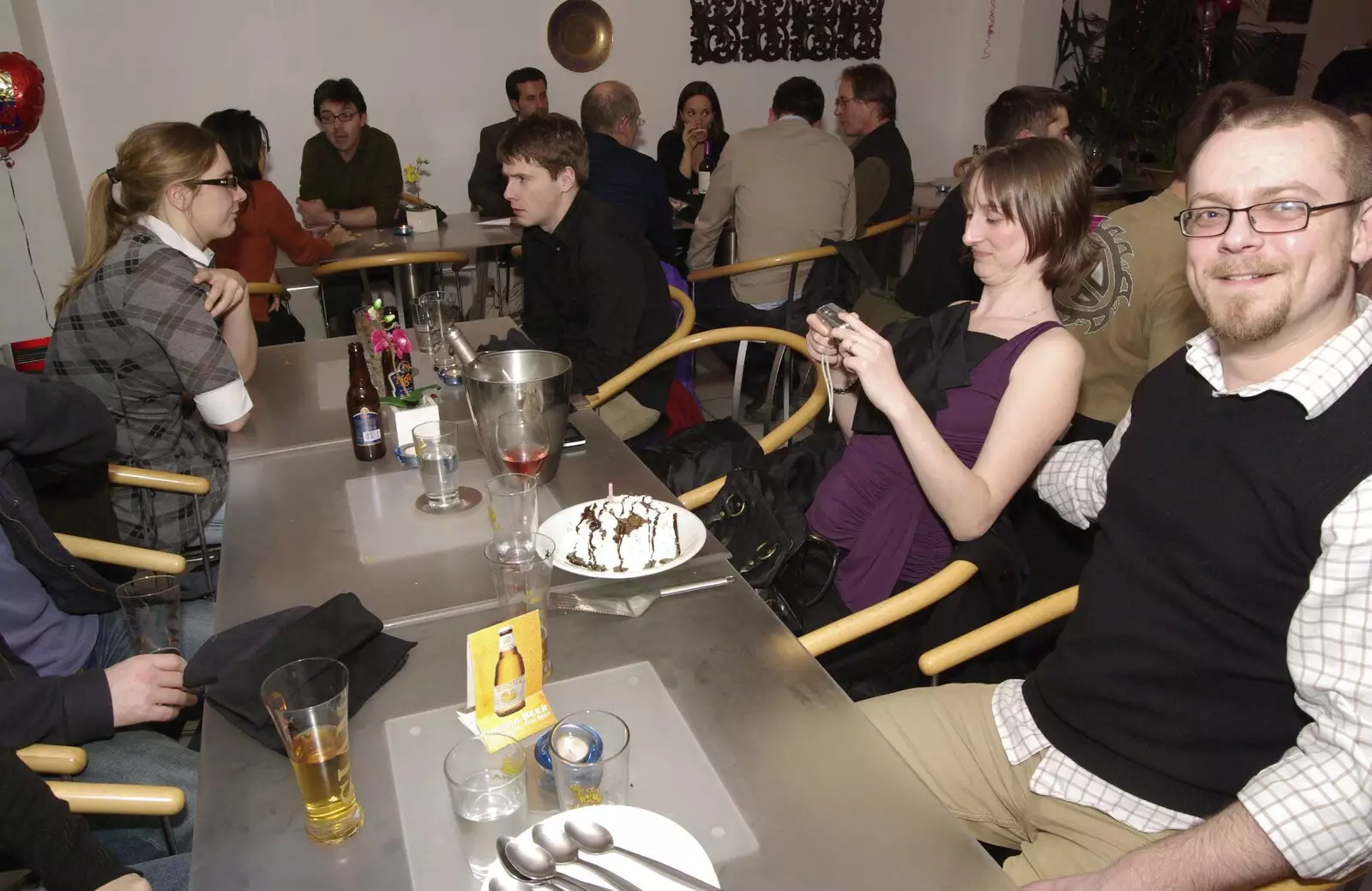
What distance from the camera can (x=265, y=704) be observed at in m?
1.06

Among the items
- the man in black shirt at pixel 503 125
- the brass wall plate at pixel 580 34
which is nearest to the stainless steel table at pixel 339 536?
the man in black shirt at pixel 503 125

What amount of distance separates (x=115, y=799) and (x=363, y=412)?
86 centimetres

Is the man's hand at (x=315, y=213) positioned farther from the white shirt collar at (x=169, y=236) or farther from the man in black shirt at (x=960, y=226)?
the man in black shirt at (x=960, y=226)

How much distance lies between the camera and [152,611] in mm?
1741

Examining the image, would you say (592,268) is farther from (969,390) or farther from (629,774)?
(629,774)

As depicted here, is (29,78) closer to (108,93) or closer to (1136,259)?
(108,93)

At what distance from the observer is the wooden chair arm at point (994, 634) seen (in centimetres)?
147

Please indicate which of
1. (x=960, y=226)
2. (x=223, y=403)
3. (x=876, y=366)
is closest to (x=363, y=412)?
(x=223, y=403)

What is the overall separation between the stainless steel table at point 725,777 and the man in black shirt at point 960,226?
220 cm

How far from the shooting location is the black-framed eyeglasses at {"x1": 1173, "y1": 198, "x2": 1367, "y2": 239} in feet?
3.87

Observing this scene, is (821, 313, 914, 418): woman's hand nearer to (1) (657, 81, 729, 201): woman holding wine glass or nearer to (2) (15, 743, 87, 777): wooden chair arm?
(2) (15, 743, 87, 777): wooden chair arm

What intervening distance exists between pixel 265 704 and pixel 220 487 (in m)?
1.42

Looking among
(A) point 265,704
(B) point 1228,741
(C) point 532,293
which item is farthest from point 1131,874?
(C) point 532,293

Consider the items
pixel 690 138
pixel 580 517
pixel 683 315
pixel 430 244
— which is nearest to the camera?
pixel 580 517
